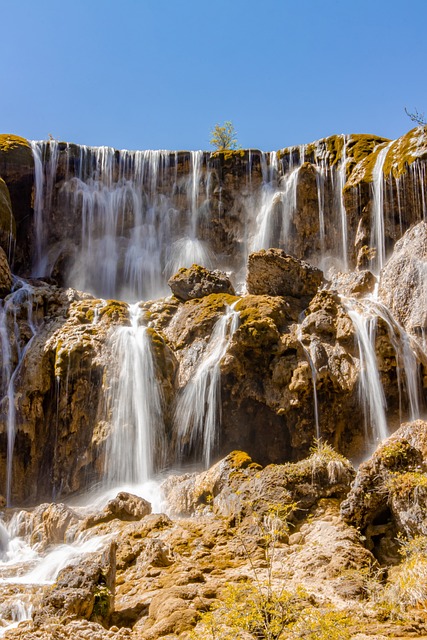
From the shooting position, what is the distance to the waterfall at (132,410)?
17.4m

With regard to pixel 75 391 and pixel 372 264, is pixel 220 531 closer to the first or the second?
pixel 75 391

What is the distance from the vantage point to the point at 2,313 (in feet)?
68.5

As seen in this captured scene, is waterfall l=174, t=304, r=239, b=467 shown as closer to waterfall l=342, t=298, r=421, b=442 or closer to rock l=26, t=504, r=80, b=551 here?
waterfall l=342, t=298, r=421, b=442

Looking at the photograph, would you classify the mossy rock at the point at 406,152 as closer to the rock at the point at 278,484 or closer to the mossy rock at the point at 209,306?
the mossy rock at the point at 209,306

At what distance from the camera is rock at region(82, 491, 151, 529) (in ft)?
40.7

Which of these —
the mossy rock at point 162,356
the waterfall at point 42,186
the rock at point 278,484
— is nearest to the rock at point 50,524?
the rock at point 278,484

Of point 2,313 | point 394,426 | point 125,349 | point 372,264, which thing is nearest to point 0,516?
point 125,349

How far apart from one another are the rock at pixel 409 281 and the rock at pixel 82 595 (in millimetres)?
15741

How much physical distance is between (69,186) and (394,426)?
20419mm

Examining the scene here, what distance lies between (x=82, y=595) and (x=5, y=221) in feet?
70.0

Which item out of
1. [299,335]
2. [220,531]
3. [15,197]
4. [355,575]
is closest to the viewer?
[355,575]

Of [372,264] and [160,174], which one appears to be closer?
[372,264]

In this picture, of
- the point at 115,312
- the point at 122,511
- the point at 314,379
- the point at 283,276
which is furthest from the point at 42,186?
the point at 122,511

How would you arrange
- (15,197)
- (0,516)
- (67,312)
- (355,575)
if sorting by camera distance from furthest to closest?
1. (15,197)
2. (67,312)
3. (0,516)
4. (355,575)
